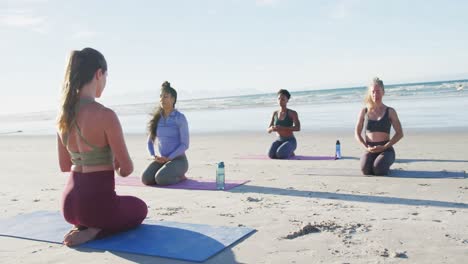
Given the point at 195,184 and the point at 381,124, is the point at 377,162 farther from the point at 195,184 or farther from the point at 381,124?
the point at 195,184

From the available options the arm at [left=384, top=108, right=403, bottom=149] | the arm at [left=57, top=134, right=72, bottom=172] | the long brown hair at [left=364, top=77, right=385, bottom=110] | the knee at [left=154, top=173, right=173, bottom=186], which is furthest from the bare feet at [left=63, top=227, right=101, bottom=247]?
the long brown hair at [left=364, top=77, right=385, bottom=110]

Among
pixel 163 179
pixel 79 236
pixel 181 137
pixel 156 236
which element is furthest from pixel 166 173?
pixel 79 236

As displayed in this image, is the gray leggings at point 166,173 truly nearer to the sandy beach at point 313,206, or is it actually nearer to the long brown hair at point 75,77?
the sandy beach at point 313,206

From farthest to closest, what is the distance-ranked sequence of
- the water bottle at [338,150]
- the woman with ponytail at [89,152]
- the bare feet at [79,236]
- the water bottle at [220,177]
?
the water bottle at [338,150] < the water bottle at [220,177] < the bare feet at [79,236] < the woman with ponytail at [89,152]

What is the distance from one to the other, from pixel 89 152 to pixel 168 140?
3.09m

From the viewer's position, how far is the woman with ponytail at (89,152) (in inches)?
150

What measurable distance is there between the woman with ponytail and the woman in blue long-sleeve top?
8.60 feet

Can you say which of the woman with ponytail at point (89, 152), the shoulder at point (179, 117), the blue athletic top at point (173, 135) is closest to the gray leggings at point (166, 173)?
the blue athletic top at point (173, 135)

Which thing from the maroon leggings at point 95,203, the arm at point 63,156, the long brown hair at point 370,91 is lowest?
the maroon leggings at point 95,203

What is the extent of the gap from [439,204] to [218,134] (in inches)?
414

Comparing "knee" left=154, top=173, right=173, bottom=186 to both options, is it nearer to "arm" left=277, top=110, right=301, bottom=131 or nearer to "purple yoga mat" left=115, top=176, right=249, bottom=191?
"purple yoga mat" left=115, top=176, right=249, bottom=191

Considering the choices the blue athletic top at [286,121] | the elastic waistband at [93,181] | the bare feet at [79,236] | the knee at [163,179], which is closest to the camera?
the elastic waistband at [93,181]

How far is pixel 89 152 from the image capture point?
12.9 ft

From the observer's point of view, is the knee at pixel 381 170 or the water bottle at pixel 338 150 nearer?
the knee at pixel 381 170
